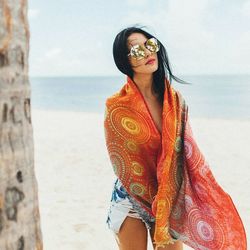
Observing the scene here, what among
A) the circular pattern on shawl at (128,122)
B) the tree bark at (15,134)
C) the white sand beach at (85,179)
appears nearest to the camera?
the tree bark at (15,134)

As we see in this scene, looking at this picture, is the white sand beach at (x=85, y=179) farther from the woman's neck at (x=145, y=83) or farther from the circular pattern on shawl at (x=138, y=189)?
the woman's neck at (x=145, y=83)

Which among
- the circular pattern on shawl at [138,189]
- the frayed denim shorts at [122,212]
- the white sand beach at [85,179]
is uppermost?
the circular pattern on shawl at [138,189]

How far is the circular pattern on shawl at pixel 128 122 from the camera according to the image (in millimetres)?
2688

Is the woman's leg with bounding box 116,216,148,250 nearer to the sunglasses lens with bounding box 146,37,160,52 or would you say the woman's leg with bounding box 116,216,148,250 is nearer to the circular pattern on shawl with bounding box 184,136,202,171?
the circular pattern on shawl with bounding box 184,136,202,171

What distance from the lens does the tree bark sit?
1.21 meters

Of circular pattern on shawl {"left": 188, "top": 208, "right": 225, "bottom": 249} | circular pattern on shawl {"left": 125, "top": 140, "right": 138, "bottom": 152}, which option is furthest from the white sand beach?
circular pattern on shawl {"left": 125, "top": 140, "right": 138, "bottom": 152}

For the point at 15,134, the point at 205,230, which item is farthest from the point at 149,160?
the point at 15,134

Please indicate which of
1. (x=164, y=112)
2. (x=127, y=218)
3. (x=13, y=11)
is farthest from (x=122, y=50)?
(x=13, y=11)

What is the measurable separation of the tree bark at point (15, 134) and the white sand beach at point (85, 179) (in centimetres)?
336

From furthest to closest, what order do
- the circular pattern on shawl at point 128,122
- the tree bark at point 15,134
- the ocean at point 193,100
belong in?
the ocean at point 193,100 < the circular pattern on shawl at point 128,122 < the tree bark at point 15,134

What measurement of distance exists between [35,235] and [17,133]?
0.32 metres

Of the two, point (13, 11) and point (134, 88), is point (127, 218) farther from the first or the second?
point (13, 11)

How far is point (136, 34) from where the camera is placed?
2715 mm

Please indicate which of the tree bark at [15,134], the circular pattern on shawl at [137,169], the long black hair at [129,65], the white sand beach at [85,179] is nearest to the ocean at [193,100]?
the long black hair at [129,65]
